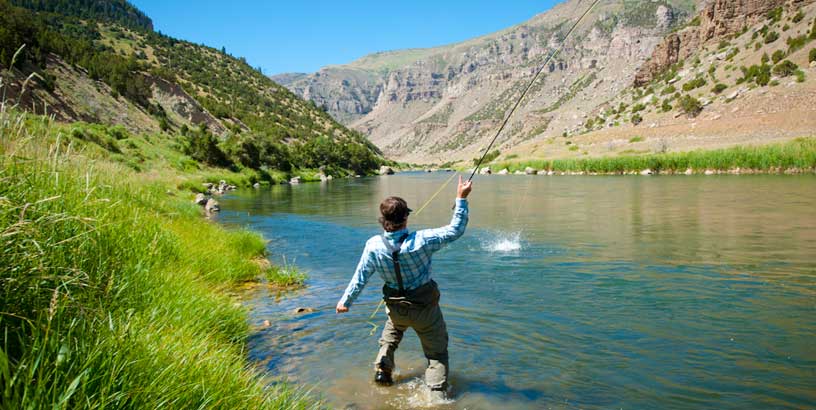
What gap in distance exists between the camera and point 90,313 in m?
3.32

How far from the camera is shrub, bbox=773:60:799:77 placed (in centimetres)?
5044

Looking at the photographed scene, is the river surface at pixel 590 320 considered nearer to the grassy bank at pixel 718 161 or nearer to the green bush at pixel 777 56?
the grassy bank at pixel 718 161

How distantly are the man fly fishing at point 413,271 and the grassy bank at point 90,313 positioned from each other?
126 centimetres

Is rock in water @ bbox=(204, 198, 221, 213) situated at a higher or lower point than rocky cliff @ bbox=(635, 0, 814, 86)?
lower

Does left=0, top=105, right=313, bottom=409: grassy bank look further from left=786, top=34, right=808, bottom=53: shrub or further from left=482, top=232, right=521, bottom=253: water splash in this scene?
left=786, top=34, right=808, bottom=53: shrub

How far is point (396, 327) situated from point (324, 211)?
20.5m

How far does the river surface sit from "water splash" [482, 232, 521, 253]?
12 cm

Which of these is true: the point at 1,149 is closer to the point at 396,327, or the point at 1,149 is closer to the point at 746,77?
the point at 396,327

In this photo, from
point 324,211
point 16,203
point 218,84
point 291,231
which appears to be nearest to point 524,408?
point 16,203

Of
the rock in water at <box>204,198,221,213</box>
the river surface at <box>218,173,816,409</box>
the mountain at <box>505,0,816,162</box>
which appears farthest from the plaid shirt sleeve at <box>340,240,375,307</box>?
the mountain at <box>505,0,816,162</box>

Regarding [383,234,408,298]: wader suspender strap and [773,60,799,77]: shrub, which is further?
[773,60,799,77]: shrub

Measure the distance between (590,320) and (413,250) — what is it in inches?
157

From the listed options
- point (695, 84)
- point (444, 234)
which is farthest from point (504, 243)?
point (695, 84)

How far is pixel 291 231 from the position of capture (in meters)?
18.6
